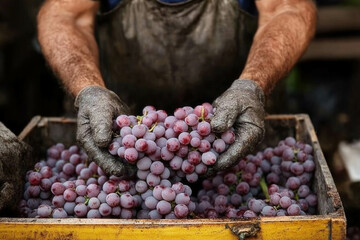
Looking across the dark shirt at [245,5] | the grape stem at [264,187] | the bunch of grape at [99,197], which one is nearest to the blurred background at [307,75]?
the dark shirt at [245,5]

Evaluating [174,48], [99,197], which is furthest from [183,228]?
[174,48]

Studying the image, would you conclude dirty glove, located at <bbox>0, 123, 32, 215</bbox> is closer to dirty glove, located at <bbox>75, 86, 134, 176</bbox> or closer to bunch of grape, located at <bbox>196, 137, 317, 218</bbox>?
dirty glove, located at <bbox>75, 86, 134, 176</bbox>

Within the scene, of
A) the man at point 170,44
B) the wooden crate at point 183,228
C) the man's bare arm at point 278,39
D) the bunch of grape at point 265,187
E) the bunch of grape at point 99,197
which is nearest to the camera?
the wooden crate at point 183,228

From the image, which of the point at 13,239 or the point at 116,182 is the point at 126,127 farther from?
the point at 13,239

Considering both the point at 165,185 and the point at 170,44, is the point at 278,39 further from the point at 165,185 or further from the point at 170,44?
the point at 165,185

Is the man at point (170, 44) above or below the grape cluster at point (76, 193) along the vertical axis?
above

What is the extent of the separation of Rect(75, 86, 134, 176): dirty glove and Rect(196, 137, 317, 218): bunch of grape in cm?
33

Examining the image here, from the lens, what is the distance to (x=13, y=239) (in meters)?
1.52

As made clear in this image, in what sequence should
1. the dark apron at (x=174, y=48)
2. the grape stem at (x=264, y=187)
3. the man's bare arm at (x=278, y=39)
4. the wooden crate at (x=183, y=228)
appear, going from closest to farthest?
1. the wooden crate at (x=183, y=228)
2. the grape stem at (x=264, y=187)
3. the man's bare arm at (x=278, y=39)
4. the dark apron at (x=174, y=48)

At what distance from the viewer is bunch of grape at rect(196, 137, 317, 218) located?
5.56 ft

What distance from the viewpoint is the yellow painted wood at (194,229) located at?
4.81 ft

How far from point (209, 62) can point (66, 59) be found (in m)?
0.77

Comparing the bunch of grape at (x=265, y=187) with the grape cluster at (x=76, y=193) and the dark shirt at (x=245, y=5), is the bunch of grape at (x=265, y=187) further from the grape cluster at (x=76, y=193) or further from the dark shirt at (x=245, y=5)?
the dark shirt at (x=245, y=5)

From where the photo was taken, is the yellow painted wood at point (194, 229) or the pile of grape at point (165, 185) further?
the pile of grape at point (165, 185)
